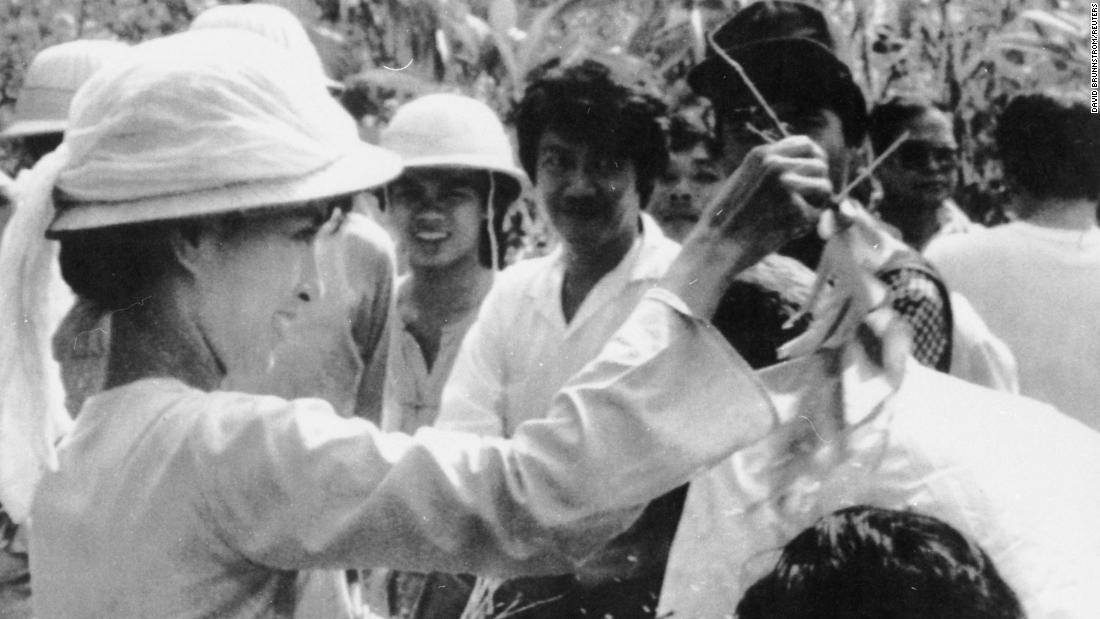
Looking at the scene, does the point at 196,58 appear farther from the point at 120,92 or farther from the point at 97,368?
the point at 97,368

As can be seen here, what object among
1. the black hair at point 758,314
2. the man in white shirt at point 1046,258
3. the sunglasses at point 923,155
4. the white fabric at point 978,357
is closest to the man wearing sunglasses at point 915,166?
the sunglasses at point 923,155

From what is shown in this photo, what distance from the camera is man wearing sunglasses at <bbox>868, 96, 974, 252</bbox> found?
3094 mm

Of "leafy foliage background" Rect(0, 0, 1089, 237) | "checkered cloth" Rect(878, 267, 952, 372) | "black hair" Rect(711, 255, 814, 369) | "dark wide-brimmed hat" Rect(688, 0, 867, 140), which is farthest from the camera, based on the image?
"leafy foliage background" Rect(0, 0, 1089, 237)

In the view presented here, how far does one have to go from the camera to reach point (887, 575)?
4.90 feet

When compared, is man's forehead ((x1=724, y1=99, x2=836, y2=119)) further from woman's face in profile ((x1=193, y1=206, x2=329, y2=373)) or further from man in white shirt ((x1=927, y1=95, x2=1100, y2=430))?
woman's face in profile ((x1=193, y1=206, x2=329, y2=373))

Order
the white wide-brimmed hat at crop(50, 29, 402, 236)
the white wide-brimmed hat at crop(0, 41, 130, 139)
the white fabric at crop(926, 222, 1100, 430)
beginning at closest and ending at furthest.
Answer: the white wide-brimmed hat at crop(50, 29, 402, 236)
the white fabric at crop(926, 222, 1100, 430)
the white wide-brimmed hat at crop(0, 41, 130, 139)

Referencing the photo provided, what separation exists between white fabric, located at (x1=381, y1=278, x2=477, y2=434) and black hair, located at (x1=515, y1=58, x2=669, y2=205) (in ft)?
1.64

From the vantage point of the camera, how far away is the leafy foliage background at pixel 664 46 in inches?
125

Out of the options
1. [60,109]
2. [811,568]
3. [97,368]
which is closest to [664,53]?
[60,109]

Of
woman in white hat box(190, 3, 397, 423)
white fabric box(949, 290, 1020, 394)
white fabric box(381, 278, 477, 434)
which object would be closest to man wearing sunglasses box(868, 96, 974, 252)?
white fabric box(949, 290, 1020, 394)

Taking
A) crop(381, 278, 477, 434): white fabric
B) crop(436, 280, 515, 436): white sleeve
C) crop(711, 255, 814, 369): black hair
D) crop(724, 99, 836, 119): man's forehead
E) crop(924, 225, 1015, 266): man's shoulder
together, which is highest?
crop(711, 255, 814, 369): black hair

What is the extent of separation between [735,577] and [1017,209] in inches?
57.1

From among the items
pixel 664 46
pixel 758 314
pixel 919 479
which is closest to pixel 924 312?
pixel 758 314

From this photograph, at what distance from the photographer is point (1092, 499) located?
1778 mm
